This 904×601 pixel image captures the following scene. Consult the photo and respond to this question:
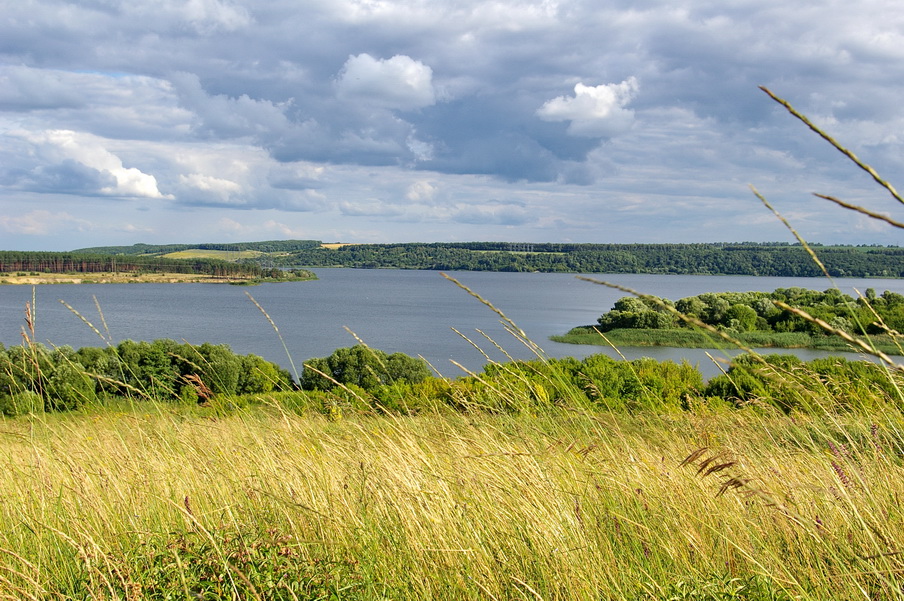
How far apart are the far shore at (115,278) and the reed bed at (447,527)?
14916 centimetres

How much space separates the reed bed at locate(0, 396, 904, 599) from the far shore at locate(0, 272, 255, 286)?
14916cm

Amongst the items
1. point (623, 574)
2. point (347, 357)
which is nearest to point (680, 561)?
point (623, 574)

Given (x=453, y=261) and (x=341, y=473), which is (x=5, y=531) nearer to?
(x=341, y=473)

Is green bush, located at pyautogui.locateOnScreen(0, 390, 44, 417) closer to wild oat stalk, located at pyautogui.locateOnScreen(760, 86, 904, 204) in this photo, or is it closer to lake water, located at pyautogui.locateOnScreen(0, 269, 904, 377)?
wild oat stalk, located at pyautogui.locateOnScreen(760, 86, 904, 204)

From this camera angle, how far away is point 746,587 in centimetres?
207

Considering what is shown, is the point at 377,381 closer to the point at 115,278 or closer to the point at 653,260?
the point at 115,278

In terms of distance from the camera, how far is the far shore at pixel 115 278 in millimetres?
134875

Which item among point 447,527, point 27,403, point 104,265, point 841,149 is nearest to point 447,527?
point 447,527

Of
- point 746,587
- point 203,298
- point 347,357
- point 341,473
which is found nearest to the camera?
point 746,587

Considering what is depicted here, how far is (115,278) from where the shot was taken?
14488cm

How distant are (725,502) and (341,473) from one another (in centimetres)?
184

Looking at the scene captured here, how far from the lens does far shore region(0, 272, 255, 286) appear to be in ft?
443

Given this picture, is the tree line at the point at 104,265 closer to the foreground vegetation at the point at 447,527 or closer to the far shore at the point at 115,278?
the far shore at the point at 115,278

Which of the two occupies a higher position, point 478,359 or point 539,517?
point 539,517
